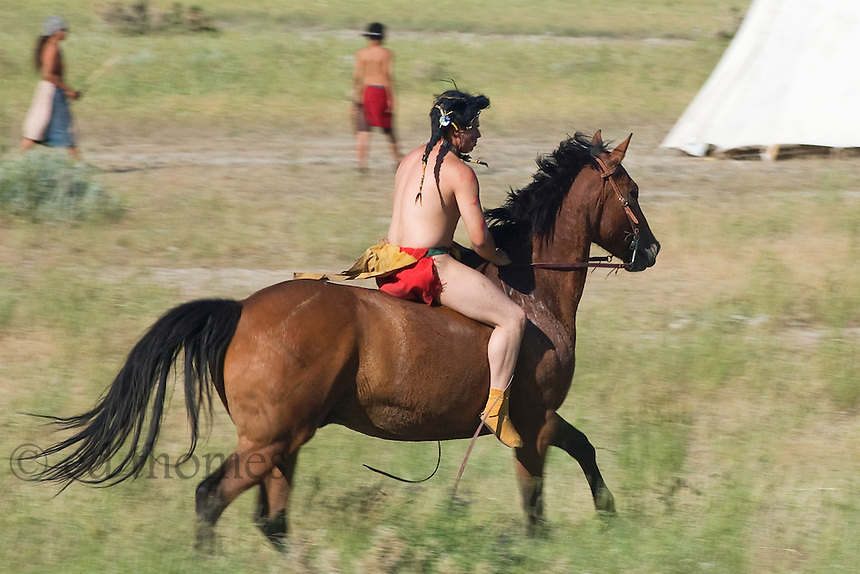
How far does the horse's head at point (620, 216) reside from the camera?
5.70 metres

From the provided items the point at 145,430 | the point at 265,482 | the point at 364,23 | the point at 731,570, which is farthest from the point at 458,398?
the point at 364,23

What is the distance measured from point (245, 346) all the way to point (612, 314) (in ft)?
16.1

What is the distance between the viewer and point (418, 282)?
521 centimetres

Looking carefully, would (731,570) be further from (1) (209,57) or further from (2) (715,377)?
(1) (209,57)

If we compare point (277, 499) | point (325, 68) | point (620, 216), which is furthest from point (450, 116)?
point (325, 68)

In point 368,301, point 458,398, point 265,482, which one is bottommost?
point 265,482

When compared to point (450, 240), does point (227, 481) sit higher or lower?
lower

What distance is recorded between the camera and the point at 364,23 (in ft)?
95.5

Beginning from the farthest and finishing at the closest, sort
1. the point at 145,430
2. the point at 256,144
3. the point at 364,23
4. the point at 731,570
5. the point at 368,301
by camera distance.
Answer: the point at 364,23, the point at 256,144, the point at 145,430, the point at 368,301, the point at 731,570

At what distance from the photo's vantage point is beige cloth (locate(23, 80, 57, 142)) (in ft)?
41.7

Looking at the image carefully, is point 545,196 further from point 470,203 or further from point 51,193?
point 51,193

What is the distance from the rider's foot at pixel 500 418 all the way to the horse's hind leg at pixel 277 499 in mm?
936

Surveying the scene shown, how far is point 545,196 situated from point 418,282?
927 millimetres

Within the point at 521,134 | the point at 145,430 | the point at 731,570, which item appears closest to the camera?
the point at 731,570
